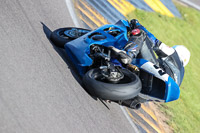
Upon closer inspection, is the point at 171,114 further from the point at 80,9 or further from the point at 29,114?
the point at 29,114

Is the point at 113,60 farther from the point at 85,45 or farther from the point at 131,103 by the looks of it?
the point at 131,103

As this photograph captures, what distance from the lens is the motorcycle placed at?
5.10 metres

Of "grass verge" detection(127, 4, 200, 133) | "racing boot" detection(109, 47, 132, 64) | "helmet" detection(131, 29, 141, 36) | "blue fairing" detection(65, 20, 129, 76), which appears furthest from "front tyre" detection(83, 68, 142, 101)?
"grass verge" detection(127, 4, 200, 133)

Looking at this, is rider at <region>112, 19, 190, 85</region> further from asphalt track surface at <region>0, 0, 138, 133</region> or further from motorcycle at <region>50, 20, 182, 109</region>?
asphalt track surface at <region>0, 0, 138, 133</region>

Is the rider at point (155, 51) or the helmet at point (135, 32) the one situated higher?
the helmet at point (135, 32)

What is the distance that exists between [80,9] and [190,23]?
25.4 feet

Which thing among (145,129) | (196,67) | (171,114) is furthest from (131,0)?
(145,129)

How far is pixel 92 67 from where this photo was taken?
5664 millimetres

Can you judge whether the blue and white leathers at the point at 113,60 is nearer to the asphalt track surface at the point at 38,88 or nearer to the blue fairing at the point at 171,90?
the blue fairing at the point at 171,90

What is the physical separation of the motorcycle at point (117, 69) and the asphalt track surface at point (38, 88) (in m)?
0.28

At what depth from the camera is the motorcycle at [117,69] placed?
510cm

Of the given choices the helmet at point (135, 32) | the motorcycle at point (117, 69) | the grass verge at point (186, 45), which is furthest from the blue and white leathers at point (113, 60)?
the grass verge at point (186, 45)

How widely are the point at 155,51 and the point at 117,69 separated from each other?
50.7 inches

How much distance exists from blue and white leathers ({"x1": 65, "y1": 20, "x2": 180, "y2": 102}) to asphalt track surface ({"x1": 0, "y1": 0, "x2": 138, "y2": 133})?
0.24 meters
